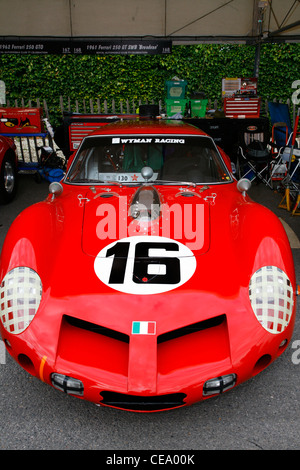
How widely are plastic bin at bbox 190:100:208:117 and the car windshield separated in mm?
4737

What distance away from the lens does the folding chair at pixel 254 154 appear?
6621 millimetres

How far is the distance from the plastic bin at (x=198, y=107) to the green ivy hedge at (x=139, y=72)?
308 centimetres

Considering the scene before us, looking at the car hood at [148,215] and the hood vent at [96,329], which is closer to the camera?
the hood vent at [96,329]

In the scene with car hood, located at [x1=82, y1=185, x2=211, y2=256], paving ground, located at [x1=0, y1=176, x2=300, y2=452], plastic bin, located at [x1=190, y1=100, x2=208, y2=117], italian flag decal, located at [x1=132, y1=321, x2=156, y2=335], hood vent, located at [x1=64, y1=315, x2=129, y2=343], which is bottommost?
paving ground, located at [x1=0, y1=176, x2=300, y2=452]

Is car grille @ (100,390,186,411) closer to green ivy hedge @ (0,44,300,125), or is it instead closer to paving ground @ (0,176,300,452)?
paving ground @ (0,176,300,452)

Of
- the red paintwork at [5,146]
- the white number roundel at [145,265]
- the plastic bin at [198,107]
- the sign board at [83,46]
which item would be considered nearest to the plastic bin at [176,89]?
the plastic bin at [198,107]

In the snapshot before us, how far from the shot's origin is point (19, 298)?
2152 millimetres

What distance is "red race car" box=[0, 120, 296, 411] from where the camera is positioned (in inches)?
75.4

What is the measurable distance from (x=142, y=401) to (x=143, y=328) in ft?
1.07

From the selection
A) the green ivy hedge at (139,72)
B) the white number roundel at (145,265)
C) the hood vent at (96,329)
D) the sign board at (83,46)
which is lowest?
the hood vent at (96,329)

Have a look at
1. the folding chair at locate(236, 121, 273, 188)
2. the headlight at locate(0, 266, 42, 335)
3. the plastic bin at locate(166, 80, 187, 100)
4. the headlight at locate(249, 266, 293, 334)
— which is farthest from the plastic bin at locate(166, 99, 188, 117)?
the headlight at locate(0, 266, 42, 335)

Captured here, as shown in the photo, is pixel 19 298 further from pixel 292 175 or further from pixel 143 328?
pixel 292 175

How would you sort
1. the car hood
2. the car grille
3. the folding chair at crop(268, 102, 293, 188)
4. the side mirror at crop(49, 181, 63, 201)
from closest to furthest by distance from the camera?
the car grille, the car hood, the side mirror at crop(49, 181, 63, 201), the folding chair at crop(268, 102, 293, 188)

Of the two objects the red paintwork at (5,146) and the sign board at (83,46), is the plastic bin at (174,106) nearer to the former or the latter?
the sign board at (83,46)
